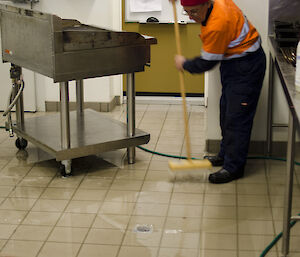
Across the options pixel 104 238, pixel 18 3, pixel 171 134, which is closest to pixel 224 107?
pixel 171 134

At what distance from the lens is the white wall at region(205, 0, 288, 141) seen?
4137 millimetres

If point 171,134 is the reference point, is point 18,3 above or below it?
above

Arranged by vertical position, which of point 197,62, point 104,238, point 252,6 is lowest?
point 104,238

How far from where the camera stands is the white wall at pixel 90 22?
5.32m

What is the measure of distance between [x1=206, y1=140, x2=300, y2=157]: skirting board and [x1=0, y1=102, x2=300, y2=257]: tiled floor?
9cm

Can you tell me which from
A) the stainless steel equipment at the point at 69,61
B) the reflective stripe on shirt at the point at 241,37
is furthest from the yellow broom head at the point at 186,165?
the stainless steel equipment at the point at 69,61

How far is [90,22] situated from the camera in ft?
17.6

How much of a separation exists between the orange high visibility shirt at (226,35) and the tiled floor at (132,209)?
2.99ft

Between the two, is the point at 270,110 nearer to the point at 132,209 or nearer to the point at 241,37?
the point at 241,37

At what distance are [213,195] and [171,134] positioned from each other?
1340 mm

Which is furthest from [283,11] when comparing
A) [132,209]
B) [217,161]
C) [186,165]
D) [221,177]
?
[132,209]

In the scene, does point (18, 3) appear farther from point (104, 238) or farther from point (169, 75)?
point (104, 238)

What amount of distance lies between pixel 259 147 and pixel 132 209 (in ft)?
4.59

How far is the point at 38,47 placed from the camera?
3.67 metres
